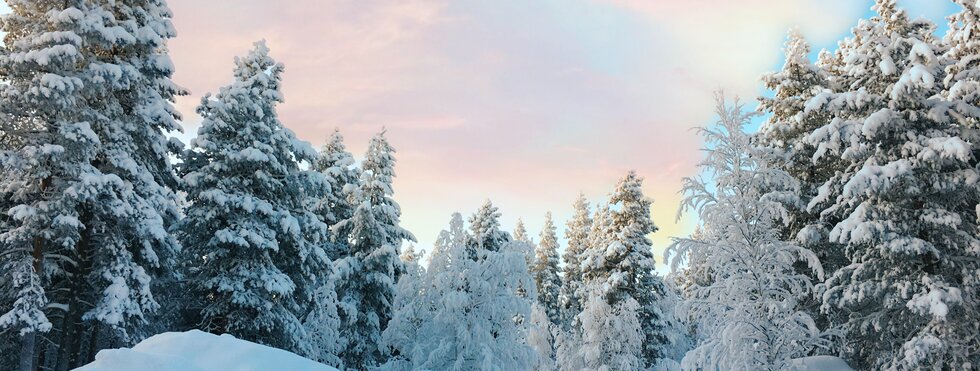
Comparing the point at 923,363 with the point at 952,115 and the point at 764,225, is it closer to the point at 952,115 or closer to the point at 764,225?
the point at 764,225

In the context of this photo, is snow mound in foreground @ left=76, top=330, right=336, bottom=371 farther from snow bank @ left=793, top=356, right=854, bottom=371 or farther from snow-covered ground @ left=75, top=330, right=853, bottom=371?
snow bank @ left=793, top=356, right=854, bottom=371

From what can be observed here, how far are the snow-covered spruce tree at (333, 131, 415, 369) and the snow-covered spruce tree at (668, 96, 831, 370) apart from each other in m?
12.7

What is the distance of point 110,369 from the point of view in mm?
6289

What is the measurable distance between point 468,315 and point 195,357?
45.4 feet

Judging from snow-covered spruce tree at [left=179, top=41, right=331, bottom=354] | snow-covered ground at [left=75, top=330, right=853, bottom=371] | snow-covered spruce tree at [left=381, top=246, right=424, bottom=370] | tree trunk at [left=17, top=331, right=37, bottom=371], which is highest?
snow-covered spruce tree at [left=179, top=41, right=331, bottom=354]

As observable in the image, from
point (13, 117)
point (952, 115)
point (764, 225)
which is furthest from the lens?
point (952, 115)

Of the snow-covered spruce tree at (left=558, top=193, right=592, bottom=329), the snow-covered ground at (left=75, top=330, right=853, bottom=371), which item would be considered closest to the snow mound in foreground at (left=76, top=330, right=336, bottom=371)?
the snow-covered ground at (left=75, top=330, right=853, bottom=371)

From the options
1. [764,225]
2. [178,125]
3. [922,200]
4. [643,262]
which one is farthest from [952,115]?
[178,125]

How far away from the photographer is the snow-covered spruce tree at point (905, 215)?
591 inches

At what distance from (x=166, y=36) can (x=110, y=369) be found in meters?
14.1

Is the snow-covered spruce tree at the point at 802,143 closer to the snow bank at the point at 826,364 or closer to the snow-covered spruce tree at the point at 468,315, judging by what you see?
the snow bank at the point at 826,364

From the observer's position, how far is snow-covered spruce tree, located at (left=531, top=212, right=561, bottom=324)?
145 ft

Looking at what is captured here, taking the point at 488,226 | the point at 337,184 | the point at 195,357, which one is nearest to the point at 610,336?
the point at 488,226

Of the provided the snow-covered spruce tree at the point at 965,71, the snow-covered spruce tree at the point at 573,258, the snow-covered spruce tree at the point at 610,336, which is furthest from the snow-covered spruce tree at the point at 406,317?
the snow-covered spruce tree at the point at 573,258
